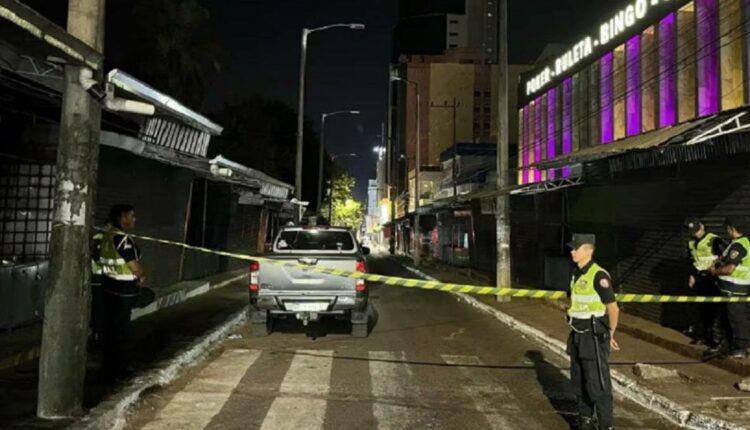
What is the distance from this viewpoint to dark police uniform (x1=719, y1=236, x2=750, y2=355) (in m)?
8.59

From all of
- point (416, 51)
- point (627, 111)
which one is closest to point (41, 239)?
point (627, 111)

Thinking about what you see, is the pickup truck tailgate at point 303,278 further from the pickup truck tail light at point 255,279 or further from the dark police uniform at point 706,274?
Answer: the dark police uniform at point 706,274

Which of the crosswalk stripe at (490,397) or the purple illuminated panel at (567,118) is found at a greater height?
the purple illuminated panel at (567,118)

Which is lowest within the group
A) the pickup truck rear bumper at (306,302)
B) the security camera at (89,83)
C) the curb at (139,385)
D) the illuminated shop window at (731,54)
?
the curb at (139,385)

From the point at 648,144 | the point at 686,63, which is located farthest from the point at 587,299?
the point at 686,63

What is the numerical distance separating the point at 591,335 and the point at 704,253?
15.7 feet

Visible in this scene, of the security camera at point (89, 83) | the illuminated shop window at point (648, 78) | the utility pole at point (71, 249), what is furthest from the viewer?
the illuminated shop window at point (648, 78)

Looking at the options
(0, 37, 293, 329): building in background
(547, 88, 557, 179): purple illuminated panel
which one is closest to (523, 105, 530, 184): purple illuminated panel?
(547, 88, 557, 179): purple illuminated panel

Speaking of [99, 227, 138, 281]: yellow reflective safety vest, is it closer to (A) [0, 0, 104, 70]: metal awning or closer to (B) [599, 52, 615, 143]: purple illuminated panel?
(A) [0, 0, 104, 70]: metal awning

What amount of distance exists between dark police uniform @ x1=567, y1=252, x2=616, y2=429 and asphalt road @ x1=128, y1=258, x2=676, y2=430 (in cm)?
65

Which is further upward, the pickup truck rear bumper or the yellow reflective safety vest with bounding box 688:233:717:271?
the yellow reflective safety vest with bounding box 688:233:717:271

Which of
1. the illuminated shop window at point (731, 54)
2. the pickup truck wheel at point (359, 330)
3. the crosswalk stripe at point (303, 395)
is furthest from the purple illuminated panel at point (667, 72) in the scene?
the crosswalk stripe at point (303, 395)

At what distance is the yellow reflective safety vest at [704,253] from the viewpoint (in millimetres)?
9500

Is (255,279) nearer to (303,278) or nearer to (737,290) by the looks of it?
(303,278)
